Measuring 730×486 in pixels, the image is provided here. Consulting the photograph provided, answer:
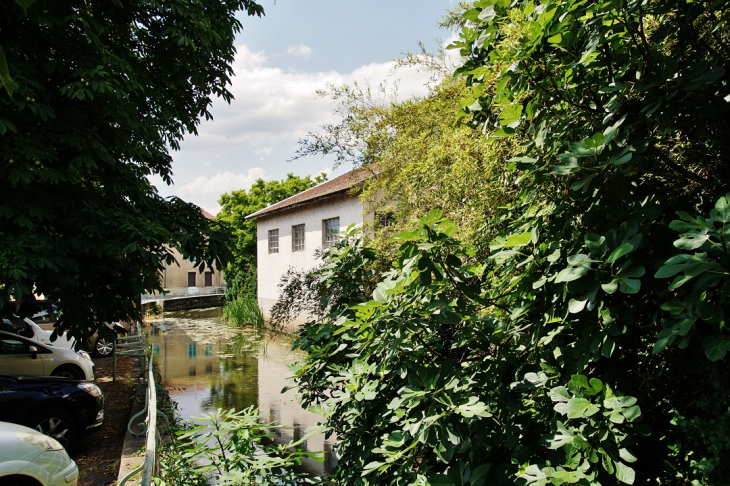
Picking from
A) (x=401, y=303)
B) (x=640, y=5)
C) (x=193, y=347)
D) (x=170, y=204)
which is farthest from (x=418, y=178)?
(x=193, y=347)

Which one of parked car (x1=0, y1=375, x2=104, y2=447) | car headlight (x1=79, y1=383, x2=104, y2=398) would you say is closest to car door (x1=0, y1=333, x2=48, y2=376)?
parked car (x1=0, y1=375, x2=104, y2=447)

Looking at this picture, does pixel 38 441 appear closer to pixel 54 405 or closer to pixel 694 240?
pixel 54 405

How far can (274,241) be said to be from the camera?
24.1 metres

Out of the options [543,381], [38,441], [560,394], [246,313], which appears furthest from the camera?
[246,313]

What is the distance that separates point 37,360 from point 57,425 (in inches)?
134

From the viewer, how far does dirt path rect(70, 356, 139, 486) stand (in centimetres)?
602

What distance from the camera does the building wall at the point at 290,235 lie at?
56.9 feet

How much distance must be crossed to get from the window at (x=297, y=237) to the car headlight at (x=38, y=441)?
1665 centimetres

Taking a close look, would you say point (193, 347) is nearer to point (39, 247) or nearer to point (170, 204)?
point (170, 204)

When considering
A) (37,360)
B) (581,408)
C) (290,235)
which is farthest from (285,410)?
(290,235)

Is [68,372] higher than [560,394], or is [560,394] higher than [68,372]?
[560,394]

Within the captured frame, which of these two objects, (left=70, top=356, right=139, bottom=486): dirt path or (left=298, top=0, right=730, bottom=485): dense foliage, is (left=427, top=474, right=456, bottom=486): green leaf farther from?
(left=70, top=356, right=139, bottom=486): dirt path

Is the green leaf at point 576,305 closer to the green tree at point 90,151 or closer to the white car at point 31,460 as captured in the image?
the white car at point 31,460

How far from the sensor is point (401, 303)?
8.44 ft
